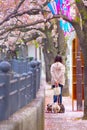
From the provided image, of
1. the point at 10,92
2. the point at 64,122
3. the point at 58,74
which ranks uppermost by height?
the point at 10,92

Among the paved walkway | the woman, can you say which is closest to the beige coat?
the woman

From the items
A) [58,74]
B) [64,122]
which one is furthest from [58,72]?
[64,122]


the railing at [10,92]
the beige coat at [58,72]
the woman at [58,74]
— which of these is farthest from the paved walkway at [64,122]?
the railing at [10,92]

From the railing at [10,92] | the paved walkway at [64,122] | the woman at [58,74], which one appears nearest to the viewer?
the railing at [10,92]

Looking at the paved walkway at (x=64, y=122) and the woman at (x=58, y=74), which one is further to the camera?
the woman at (x=58, y=74)

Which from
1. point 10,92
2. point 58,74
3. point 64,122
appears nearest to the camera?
point 10,92

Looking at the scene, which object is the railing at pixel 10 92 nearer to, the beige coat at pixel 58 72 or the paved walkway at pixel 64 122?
the paved walkway at pixel 64 122

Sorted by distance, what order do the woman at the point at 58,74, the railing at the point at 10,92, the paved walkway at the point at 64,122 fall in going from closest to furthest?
the railing at the point at 10,92, the paved walkway at the point at 64,122, the woman at the point at 58,74

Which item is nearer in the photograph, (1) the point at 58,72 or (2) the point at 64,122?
(2) the point at 64,122

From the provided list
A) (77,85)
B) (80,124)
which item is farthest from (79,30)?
(77,85)

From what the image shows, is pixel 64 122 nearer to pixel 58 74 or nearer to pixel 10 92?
pixel 58 74

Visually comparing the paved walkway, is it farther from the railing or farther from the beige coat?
the railing

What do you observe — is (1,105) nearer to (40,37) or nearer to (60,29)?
(60,29)

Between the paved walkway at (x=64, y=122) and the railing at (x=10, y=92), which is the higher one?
the railing at (x=10, y=92)
